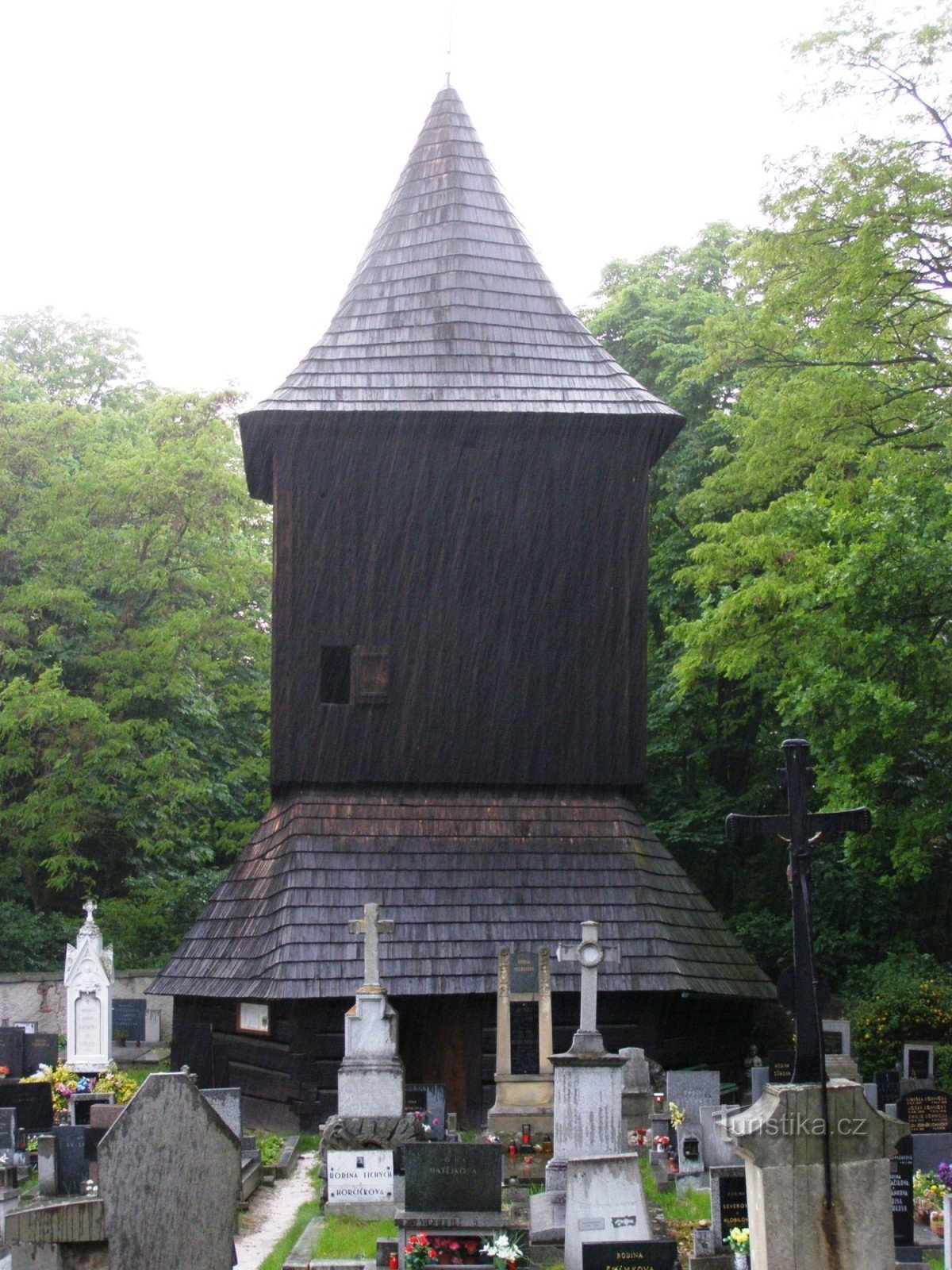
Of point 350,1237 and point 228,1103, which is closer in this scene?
point 350,1237

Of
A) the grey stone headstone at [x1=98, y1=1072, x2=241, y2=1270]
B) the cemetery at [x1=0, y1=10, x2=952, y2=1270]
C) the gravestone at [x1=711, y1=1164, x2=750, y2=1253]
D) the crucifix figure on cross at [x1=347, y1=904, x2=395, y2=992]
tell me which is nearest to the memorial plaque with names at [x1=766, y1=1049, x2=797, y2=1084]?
the cemetery at [x1=0, y1=10, x2=952, y2=1270]

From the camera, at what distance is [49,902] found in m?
26.8

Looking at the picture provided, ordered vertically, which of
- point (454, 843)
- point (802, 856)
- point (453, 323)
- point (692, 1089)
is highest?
point (453, 323)

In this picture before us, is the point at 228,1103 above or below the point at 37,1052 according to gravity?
above

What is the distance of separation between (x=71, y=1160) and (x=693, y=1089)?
5281 millimetres

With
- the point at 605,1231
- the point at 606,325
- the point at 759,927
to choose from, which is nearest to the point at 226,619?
the point at 606,325

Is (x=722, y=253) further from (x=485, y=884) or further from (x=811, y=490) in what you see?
(x=485, y=884)

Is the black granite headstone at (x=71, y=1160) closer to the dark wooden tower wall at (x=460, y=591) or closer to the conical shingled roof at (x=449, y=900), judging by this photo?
the conical shingled roof at (x=449, y=900)

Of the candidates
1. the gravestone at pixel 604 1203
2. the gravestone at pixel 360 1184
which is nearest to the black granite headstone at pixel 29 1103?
the gravestone at pixel 360 1184

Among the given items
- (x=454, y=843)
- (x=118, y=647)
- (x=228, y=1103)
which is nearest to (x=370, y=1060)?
(x=228, y=1103)

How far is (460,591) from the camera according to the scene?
1817 centimetres

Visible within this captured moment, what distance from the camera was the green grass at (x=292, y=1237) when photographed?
34.3 ft

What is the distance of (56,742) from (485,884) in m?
10.7

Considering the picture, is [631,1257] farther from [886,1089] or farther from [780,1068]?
[886,1089]
